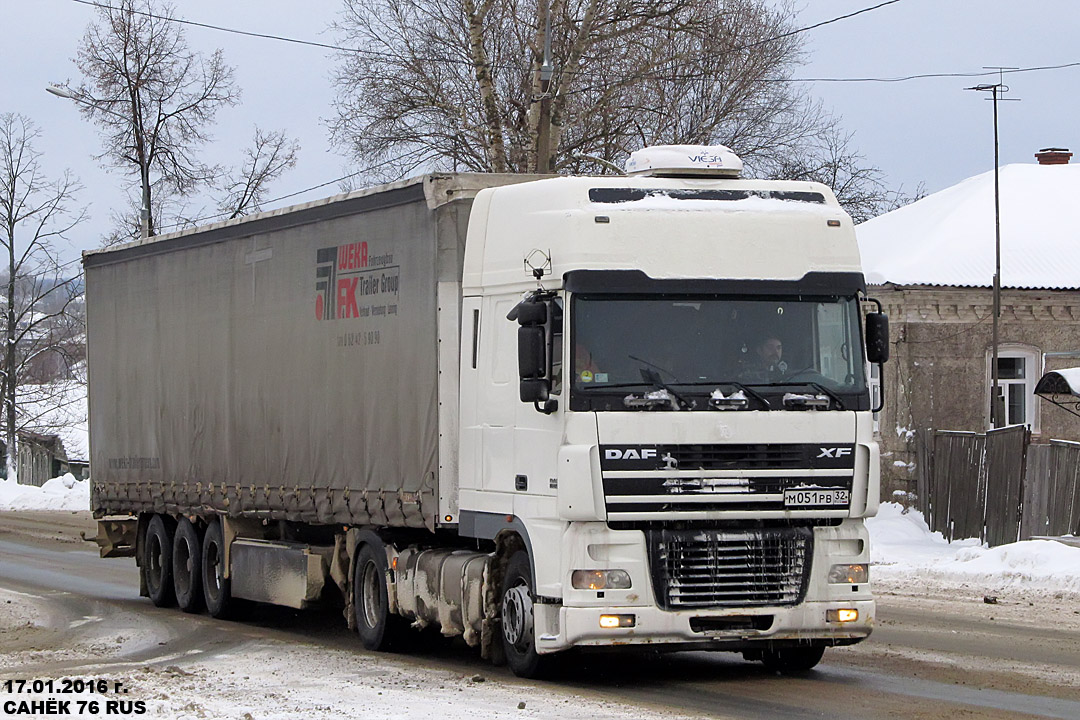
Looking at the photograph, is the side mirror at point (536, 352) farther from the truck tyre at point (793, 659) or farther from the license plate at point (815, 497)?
the truck tyre at point (793, 659)

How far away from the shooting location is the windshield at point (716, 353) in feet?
34.9

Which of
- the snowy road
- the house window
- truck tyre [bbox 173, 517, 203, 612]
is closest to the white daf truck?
the snowy road

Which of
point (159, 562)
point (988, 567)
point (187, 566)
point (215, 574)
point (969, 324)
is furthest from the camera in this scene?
point (969, 324)

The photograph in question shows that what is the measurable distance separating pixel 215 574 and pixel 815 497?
774cm

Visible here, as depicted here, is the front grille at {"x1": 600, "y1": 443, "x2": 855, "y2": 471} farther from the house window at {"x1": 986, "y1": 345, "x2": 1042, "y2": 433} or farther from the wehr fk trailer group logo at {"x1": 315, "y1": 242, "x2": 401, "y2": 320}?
the house window at {"x1": 986, "y1": 345, "x2": 1042, "y2": 433}

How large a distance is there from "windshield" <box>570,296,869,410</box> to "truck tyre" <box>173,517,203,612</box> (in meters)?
7.64

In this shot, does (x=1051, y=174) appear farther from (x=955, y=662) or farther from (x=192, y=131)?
(x=955, y=662)

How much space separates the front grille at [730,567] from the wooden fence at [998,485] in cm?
1115

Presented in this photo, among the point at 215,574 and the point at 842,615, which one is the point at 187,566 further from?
the point at 842,615

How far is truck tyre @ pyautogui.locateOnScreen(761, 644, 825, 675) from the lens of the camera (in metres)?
11.7

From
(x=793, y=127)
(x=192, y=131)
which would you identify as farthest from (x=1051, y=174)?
(x=192, y=131)

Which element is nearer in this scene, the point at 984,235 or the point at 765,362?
the point at 765,362

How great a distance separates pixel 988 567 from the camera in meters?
19.5

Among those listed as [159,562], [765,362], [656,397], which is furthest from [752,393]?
[159,562]
